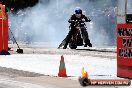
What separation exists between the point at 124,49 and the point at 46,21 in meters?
27.3

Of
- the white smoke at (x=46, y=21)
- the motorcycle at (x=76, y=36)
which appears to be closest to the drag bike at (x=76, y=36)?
the motorcycle at (x=76, y=36)

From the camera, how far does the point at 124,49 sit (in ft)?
43.5

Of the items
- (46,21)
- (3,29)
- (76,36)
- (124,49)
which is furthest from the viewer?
(46,21)

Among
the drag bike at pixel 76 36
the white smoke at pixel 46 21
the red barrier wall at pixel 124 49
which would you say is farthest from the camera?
the white smoke at pixel 46 21

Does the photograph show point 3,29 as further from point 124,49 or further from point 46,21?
point 46,21

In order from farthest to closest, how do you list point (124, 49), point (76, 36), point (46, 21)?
point (46, 21) < point (76, 36) < point (124, 49)

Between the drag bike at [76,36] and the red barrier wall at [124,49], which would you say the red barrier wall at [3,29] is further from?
the red barrier wall at [124,49]

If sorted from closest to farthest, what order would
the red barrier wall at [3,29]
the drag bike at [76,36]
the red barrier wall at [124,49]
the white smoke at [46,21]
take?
1. the red barrier wall at [124,49]
2. the red barrier wall at [3,29]
3. the drag bike at [76,36]
4. the white smoke at [46,21]

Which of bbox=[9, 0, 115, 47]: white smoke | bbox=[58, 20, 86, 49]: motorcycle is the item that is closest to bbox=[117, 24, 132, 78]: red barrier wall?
bbox=[58, 20, 86, 49]: motorcycle

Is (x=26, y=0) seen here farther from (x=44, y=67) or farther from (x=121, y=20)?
(x=121, y=20)

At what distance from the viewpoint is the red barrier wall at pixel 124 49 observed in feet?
43.0

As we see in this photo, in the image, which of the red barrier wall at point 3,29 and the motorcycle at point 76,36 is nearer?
the red barrier wall at point 3,29

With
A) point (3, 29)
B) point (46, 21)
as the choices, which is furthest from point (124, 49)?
point (46, 21)

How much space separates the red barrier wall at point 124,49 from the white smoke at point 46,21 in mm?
20026
